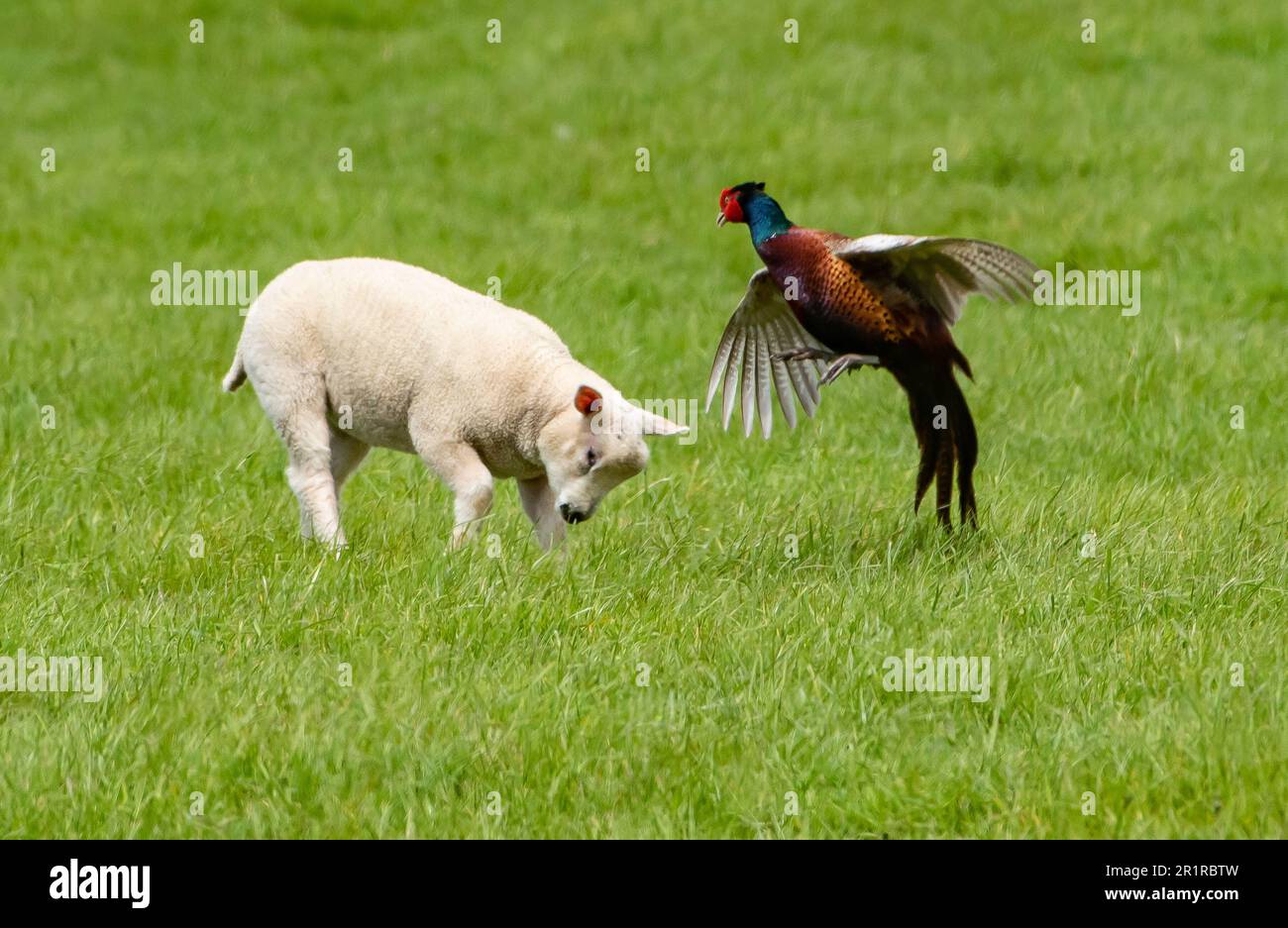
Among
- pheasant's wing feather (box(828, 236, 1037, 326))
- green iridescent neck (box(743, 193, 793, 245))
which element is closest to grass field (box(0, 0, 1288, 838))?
pheasant's wing feather (box(828, 236, 1037, 326))

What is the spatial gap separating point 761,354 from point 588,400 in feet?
3.06

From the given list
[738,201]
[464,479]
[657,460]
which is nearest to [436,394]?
[464,479]

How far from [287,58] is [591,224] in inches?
185

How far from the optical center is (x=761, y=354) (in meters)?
6.23

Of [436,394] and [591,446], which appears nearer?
[591,446]

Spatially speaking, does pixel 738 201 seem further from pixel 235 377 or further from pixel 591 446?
pixel 235 377

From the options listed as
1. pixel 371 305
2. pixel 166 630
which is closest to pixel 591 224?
pixel 371 305

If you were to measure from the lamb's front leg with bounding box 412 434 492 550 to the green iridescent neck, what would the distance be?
49.4 inches

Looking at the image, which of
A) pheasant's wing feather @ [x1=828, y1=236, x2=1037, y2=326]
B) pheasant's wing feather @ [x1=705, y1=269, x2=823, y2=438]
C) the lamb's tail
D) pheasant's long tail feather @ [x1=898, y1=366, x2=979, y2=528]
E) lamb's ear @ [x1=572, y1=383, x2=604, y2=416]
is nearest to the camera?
lamb's ear @ [x1=572, y1=383, x2=604, y2=416]

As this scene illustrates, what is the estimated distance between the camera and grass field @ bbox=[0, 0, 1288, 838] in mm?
4324

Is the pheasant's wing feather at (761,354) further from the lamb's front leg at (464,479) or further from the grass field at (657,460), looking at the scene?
the lamb's front leg at (464,479)

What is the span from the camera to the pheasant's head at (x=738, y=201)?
593 cm

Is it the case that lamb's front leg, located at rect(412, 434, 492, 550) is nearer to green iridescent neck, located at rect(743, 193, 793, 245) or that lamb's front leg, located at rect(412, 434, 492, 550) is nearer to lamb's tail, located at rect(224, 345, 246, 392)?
lamb's tail, located at rect(224, 345, 246, 392)

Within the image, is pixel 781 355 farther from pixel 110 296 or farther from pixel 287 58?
pixel 287 58
